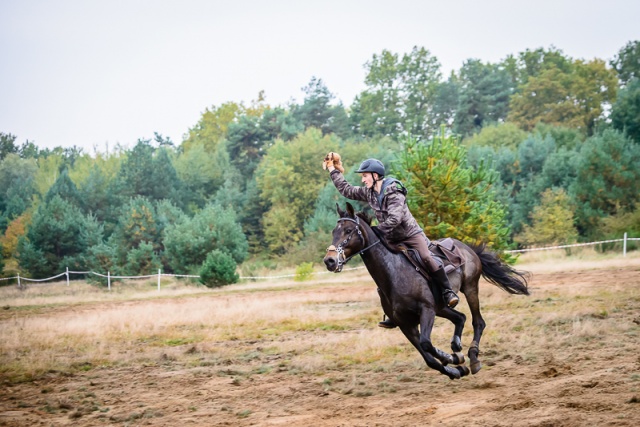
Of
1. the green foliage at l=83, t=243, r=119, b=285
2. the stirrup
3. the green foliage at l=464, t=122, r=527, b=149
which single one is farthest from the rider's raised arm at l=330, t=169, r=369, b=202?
the green foliage at l=464, t=122, r=527, b=149

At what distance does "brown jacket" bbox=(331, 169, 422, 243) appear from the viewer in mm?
9398

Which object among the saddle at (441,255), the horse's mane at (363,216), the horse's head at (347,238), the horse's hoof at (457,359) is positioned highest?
the horse's mane at (363,216)

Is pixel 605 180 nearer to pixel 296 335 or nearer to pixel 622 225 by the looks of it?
pixel 622 225

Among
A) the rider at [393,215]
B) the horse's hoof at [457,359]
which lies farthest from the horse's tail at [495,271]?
the horse's hoof at [457,359]

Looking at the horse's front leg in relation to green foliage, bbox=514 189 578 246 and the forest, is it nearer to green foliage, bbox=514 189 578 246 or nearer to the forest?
the forest

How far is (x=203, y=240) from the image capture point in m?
45.5

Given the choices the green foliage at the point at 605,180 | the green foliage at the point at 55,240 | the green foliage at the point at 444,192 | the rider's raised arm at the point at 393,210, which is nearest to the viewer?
the rider's raised arm at the point at 393,210

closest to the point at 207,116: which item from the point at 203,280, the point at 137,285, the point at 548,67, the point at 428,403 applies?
the point at 548,67

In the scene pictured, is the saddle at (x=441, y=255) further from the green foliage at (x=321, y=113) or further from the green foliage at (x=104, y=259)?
the green foliage at (x=321, y=113)

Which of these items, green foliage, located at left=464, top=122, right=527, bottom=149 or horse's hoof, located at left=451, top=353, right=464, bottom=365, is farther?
green foliage, located at left=464, top=122, right=527, bottom=149

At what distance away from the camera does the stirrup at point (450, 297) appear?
9.59 metres

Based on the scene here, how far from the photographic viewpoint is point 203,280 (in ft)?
112

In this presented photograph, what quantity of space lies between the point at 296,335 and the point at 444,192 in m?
7.63

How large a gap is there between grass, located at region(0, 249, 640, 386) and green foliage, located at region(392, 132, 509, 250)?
235 centimetres
